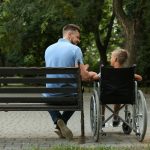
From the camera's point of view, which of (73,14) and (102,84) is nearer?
(102,84)

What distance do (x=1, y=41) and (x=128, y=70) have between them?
22711mm

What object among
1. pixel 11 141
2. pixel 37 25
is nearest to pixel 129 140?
pixel 11 141

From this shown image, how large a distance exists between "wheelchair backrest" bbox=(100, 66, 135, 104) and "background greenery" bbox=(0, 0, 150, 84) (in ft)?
50.7

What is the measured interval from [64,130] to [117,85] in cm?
108

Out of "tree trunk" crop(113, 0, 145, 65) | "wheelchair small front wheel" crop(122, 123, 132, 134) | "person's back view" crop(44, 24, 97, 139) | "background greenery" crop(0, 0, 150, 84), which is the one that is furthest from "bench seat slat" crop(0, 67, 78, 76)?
"background greenery" crop(0, 0, 150, 84)

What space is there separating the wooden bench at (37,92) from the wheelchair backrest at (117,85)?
0.40 meters

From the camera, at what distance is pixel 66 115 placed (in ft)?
34.1

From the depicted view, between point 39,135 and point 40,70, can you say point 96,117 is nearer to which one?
point 40,70

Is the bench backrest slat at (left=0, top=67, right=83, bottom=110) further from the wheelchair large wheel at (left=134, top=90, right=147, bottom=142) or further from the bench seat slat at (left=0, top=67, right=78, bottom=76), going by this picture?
the wheelchair large wheel at (left=134, top=90, right=147, bottom=142)

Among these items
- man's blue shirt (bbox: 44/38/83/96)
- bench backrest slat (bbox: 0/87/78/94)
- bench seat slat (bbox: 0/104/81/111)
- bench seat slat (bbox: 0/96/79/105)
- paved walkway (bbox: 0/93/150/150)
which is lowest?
paved walkway (bbox: 0/93/150/150)

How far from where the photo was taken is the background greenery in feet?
85.4

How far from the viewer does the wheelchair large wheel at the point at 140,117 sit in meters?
9.56

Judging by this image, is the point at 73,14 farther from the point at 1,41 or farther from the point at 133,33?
the point at 1,41

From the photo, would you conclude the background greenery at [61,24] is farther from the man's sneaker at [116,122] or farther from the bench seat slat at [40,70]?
the bench seat slat at [40,70]
